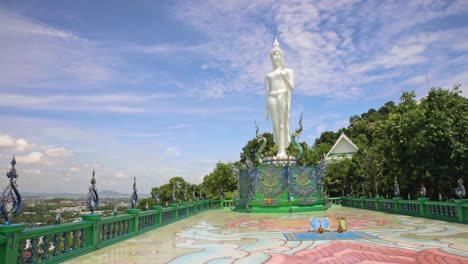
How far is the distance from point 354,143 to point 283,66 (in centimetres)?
2297

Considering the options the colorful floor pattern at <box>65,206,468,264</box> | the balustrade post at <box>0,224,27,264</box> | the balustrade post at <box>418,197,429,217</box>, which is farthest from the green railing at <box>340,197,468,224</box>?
the balustrade post at <box>0,224,27,264</box>

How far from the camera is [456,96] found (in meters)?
14.8

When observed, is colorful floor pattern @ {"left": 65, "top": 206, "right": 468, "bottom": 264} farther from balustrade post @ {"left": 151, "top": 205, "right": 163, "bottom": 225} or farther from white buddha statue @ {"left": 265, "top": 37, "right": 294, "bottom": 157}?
white buddha statue @ {"left": 265, "top": 37, "right": 294, "bottom": 157}

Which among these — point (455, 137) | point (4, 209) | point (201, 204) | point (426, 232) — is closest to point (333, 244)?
point (426, 232)

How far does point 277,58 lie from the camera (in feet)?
69.0

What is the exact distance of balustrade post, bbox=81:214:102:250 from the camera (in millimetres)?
7281

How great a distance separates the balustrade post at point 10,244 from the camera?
4.67 metres

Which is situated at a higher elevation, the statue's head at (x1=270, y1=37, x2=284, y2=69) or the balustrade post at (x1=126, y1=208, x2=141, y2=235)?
the statue's head at (x1=270, y1=37, x2=284, y2=69)

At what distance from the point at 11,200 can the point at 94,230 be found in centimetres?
268

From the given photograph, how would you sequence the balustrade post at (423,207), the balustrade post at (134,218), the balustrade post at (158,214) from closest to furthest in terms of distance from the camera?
the balustrade post at (134,218), the balustrade post at (158,214), the balustrade post at (423,207)

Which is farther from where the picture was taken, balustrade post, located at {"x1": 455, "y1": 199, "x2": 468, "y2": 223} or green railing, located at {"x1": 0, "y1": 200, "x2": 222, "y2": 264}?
balustrade post, located at {"x1": 455, "y1": 199, "x2": 468, "y2": 223}

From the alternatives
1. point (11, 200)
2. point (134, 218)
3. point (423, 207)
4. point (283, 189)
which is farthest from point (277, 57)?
point (11, 200)

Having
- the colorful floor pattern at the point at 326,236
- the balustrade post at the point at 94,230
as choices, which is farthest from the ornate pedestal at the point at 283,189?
the balustrade post at the point at 94,230

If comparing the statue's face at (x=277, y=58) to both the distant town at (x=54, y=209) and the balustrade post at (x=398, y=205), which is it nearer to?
the balustrade post at (x=398, y=205)
